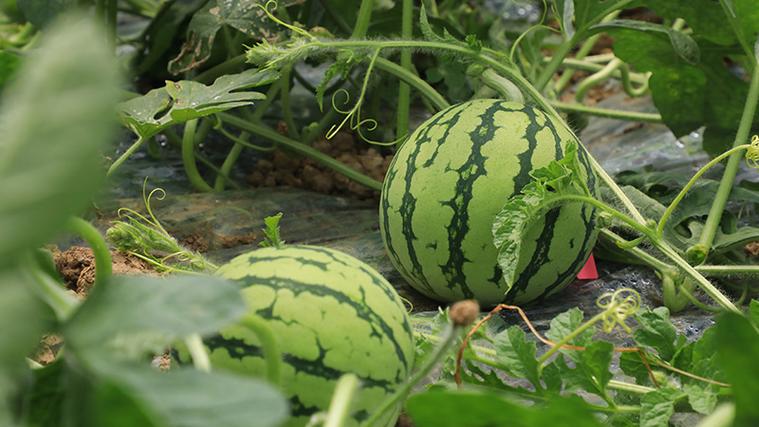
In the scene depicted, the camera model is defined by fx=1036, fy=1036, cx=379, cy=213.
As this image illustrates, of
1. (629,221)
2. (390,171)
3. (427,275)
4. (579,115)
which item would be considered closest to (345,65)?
(390,171)

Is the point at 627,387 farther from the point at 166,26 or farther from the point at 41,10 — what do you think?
the point at 166,26

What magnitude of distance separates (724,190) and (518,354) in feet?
3.11

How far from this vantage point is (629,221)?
1.73 meters

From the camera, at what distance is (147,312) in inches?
29.9

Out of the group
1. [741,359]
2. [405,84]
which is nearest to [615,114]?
[405,84]

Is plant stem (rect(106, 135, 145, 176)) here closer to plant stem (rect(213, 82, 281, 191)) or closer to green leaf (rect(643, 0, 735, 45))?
plant stem (rect(213, 82, 281, 191))

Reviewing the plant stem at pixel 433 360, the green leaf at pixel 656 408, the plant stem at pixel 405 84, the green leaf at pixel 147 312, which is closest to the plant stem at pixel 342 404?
the plant stem at pixel 433 360

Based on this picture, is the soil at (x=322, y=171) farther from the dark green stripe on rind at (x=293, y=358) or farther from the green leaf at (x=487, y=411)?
the green leaf at (x=487, y=411)

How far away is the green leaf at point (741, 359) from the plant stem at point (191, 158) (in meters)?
1.81

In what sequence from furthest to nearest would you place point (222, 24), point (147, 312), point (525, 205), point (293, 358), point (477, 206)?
point (222, 24), point (477, 206), point (525, 205), point (293, 358), point (147, 312)

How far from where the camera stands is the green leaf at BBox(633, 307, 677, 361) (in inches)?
57.9

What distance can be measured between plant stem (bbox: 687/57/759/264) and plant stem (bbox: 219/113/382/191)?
0.79m

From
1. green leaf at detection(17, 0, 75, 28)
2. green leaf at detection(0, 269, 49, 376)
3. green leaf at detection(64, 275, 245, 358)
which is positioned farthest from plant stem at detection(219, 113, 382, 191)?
green leaf at detection(0, 269, 49, 376)

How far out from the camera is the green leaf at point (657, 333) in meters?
1.47
